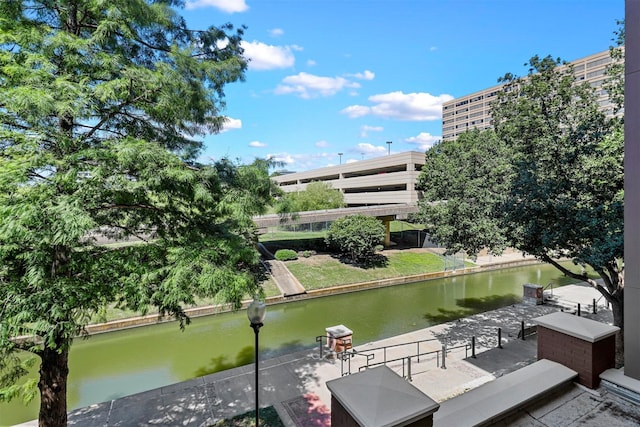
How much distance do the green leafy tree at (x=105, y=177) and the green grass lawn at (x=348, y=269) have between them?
12823mm

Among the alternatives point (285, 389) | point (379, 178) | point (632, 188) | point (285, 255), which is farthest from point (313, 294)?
point (379, 178)

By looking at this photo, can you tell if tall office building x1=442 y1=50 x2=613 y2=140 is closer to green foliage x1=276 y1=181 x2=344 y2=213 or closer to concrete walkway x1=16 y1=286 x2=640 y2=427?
green foliage x1=276 y1=181 x2=344 y2=213

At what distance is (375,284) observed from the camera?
1819 centimetres

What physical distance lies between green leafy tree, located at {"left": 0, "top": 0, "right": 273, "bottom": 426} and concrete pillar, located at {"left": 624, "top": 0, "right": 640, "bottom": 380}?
4421mm

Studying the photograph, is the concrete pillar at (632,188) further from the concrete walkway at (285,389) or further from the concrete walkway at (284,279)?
the concrete walkway at (284,279)

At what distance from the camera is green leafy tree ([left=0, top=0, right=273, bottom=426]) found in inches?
134

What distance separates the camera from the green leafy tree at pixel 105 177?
11.2ft

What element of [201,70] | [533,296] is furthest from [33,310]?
[533,296]

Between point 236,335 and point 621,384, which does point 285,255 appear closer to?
point 236,335

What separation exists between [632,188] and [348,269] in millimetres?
16732

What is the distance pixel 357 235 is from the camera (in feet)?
66.1

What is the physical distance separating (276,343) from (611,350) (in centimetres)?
956

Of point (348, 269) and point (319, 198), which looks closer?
point (348, 269)

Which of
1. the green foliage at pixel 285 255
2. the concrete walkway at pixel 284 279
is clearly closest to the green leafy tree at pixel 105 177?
the concrete walkway at pixel 284 279
